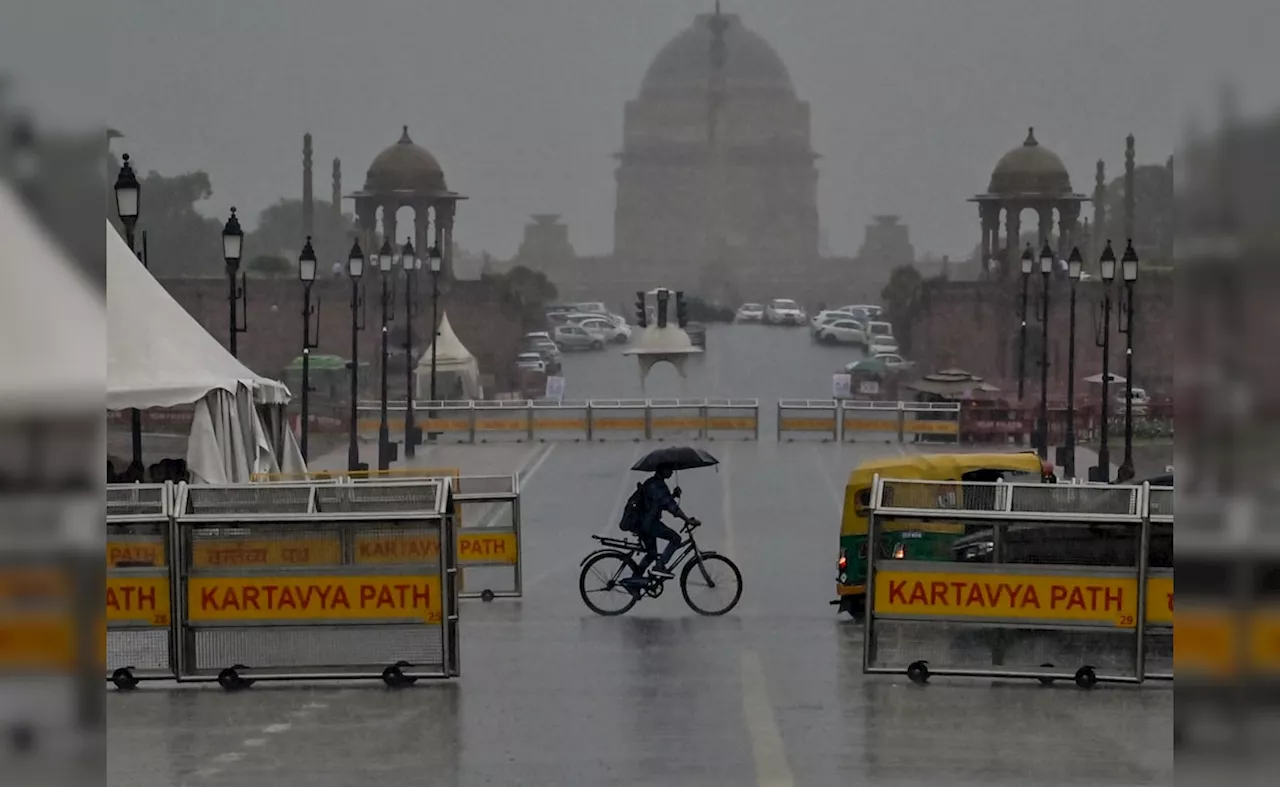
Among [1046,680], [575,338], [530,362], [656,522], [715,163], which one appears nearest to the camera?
[1046,680]

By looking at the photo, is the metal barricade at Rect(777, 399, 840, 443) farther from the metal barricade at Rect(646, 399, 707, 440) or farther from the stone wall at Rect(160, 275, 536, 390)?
the stone wall at Rect(160, 275, 536, 390)

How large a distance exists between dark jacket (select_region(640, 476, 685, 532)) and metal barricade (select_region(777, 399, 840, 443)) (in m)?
31.6

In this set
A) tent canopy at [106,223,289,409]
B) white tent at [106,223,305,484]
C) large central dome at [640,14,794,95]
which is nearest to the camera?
tent canopy at [106,223,289,409]

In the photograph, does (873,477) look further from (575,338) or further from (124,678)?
(575,338)

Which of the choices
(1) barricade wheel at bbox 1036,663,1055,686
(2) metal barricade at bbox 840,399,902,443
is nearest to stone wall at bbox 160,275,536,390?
(2) metal barricade at bbox 840,399,902,443

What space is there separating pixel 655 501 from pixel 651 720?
524cm

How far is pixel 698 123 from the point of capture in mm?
168250

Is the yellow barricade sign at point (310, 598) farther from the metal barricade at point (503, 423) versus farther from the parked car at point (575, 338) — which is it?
the parked car at point (575, 338)

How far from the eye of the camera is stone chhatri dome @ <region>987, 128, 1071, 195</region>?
3720 inches

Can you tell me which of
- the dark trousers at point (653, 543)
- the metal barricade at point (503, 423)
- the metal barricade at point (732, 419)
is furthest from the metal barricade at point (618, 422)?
the dark trousers at point (653, 543)

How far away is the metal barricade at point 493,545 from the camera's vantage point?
688 inches

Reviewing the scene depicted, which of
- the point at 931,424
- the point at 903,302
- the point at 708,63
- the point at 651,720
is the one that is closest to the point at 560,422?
the point at 931,424

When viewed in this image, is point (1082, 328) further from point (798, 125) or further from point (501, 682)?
point (798, 125)

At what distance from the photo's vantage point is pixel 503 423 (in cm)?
4672
